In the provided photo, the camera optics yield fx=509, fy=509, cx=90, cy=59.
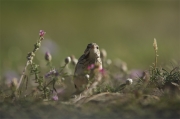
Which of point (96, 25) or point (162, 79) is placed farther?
point (96, 25)

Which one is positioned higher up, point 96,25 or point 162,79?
point 96,25

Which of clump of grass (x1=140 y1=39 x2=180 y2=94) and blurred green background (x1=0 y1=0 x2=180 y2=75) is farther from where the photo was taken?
blurred green background (x1=0 y1=0 x2=180 y2=75)

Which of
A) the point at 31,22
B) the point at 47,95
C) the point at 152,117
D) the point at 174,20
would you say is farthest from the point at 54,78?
the point at 174,20

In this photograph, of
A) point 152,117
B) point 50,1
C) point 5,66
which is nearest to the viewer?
point 152,117

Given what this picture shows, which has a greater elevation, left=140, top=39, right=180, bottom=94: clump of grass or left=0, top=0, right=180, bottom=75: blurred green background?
left=0, top=0, right=180, bottom=75: blurred green background

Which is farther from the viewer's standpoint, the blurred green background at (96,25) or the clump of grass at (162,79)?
the blurred green background at (96,25)

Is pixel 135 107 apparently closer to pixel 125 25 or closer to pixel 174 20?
pixel 125 25

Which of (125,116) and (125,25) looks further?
(125,25)

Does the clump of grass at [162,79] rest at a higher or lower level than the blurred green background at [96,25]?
lower
